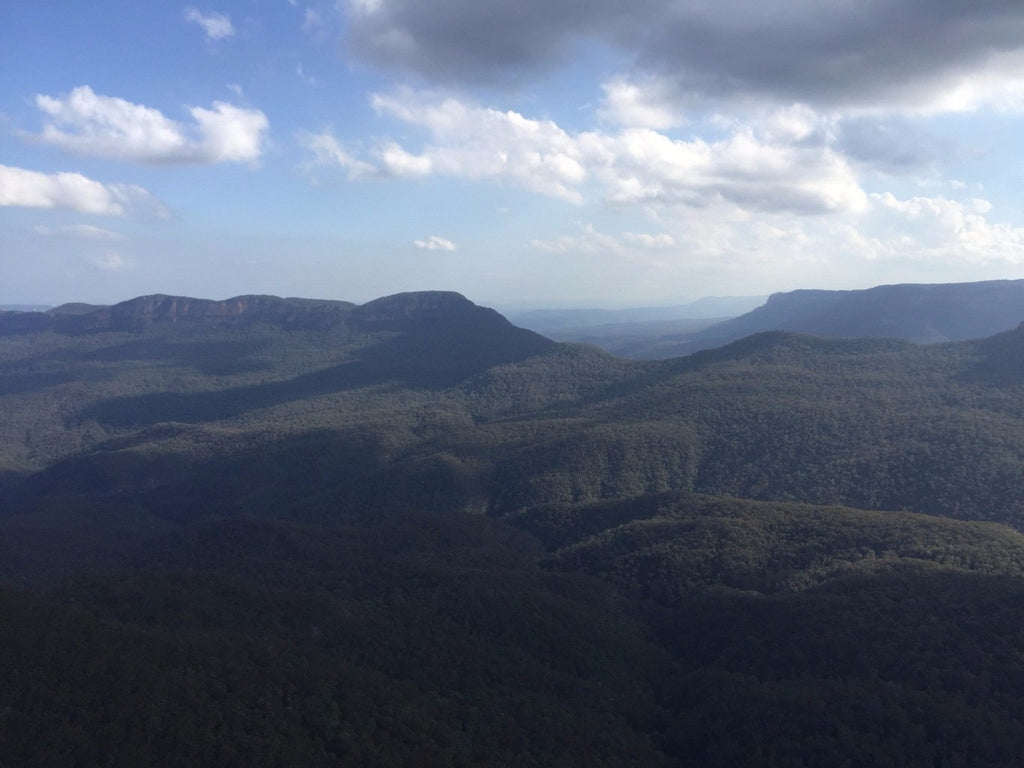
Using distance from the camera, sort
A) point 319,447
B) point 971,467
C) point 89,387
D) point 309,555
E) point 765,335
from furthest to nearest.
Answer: point 89,387
point 765,335
point 319,447
point 971,467
point 309,555

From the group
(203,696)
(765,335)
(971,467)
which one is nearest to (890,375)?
(765,335)

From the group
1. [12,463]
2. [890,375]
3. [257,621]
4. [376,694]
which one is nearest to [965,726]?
[376,694]

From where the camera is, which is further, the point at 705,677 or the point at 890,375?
the point at 890,375

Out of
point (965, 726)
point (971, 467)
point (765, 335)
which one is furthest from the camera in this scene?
point (765, 335)

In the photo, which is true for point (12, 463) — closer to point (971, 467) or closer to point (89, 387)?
point (89, 387)

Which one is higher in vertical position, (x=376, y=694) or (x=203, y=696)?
(x=203, y=696)

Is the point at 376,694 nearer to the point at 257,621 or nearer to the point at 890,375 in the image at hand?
the point at 257,621
